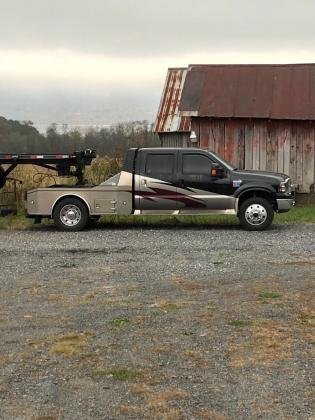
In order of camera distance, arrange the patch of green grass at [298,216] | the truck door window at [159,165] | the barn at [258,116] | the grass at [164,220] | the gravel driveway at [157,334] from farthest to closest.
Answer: the barn at [258,116]
the patch of green grass at [298,216]
the grass at [164,220]
the truck door window at [159,165]
the gravel driveway at [157,334]

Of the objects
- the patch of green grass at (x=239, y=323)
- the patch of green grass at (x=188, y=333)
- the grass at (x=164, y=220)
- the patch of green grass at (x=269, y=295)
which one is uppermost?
the grass at (x=164, y=220)

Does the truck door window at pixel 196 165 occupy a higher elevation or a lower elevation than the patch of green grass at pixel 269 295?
higher

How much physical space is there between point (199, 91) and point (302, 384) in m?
16.3

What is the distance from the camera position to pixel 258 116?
63.0ft

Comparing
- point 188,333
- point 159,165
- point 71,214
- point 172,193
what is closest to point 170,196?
point 172,193

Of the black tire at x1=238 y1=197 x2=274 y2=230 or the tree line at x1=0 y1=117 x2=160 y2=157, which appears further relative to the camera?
the tree line at x1=0 y1=117 x2=160 y2=157

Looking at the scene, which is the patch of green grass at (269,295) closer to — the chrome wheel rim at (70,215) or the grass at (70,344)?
the grass at (70,344)

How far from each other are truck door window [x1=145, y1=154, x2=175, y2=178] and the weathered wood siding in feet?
19.2

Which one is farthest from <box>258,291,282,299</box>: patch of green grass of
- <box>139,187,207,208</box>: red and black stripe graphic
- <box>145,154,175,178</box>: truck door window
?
<box>145,154,175,178</box>: truck door window

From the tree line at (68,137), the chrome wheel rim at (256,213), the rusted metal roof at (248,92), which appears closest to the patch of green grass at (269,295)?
the chrome wheel rim at (256,213)

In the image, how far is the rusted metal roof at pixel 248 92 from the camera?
1927 centimetres

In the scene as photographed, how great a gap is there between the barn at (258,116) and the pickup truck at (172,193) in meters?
5.29

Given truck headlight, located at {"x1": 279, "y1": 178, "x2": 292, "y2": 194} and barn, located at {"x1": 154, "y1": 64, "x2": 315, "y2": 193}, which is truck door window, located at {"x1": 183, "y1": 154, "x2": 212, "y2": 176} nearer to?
truck headlight, located at {"x1": 279, "y1": 178, "x2": 292, "y2": 194}

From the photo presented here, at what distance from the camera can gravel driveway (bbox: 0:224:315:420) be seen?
442 centimetres
